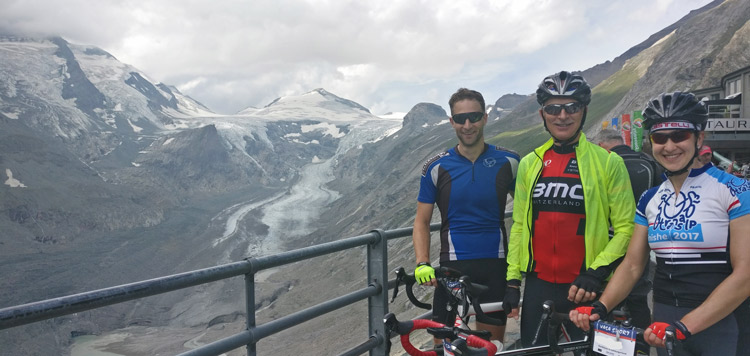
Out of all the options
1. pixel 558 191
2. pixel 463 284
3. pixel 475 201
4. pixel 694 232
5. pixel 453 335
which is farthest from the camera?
pixel 475 201

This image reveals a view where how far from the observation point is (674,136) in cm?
310

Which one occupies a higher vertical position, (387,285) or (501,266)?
(501,266)

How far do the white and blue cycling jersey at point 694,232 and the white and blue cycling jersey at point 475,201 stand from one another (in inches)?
49.7

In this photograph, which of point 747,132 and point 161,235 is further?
point 161,235

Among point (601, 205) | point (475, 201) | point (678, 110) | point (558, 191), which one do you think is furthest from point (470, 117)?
point (678, 110)

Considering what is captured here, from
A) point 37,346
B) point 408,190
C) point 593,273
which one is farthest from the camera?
point 408,190

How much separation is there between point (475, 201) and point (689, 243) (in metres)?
1.61

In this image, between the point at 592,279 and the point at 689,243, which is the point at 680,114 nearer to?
the point at 689,243

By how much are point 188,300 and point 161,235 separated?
2549 inches

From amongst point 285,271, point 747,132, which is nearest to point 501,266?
point 747,132

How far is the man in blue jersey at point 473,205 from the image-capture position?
421cm

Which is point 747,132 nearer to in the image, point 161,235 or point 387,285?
point 387,285

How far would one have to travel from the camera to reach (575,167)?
12.3ft

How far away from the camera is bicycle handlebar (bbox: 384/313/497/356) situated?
3.11 m
